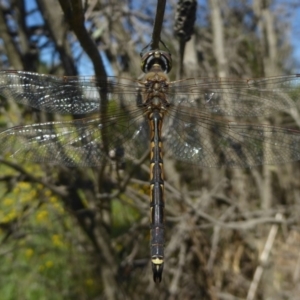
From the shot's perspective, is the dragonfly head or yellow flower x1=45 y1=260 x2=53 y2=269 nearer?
the dragonfly head

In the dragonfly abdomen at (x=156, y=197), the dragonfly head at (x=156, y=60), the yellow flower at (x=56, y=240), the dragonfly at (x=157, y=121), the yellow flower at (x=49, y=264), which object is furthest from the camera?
the yellow flower at (x=49, y=264)

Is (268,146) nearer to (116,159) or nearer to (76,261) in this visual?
(116,159)

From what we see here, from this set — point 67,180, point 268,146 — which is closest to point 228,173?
point 67,180

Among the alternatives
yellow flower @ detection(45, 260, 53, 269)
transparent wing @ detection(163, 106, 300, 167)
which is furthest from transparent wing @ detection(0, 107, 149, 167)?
yellow flower @ detection(45, 260, 53, 269)

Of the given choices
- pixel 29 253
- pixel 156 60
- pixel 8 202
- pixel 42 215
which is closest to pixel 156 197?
pixel 156 60

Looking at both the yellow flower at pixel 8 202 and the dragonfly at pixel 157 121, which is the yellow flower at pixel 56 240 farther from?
→ the dragonfly at pixel 157 121

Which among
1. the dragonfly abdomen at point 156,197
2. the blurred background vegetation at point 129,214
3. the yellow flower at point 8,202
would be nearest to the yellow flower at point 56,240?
the blurred background vegetation at point 129,214

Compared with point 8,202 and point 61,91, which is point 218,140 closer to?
point 61,91

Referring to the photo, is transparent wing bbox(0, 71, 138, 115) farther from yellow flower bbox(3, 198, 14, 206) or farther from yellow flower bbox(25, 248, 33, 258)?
yellow flower bbox(25, 248, 33, 258)
